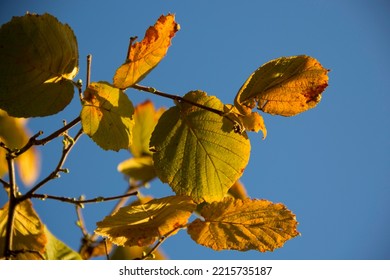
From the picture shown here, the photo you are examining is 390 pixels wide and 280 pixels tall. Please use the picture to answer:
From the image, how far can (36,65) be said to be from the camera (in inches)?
25.6

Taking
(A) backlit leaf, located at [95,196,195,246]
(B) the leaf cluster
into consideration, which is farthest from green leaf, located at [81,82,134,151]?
(A) backlit leaf, located at [95,196,195,246]

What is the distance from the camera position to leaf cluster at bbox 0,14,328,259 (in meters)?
0.64

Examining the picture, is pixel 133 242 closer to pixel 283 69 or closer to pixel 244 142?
pixel 244 142

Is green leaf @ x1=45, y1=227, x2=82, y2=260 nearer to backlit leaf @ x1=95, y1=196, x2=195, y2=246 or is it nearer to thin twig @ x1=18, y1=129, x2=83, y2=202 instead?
thin twig @ x1=18, y1=129, x2=83, y2=202

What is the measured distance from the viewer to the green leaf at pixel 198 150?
0.71 m

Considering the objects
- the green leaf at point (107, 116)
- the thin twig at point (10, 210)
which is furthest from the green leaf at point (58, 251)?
the green leaf at point (107, 116)

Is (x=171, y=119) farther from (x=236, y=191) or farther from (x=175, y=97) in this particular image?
(x=236, y=191)

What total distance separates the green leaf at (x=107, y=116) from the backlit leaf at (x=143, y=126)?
1.37 feet

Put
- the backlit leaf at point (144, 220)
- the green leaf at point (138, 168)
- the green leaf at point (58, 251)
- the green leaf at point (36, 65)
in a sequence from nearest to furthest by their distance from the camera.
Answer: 1. the green leaf at point (36, 65)
2. the backlit leaf at point (144, 220)
3. the green leaf at point (58, 251)
4. the green leaf at point (138, 168)

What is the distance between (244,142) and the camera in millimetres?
719

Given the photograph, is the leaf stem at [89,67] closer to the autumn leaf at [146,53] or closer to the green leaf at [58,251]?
the autumn leaf at [146,53]

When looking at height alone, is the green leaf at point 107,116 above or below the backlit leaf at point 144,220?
above

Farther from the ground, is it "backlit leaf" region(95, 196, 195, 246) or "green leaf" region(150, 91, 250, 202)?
"green leaf" region(150, 91, 250, 202)
